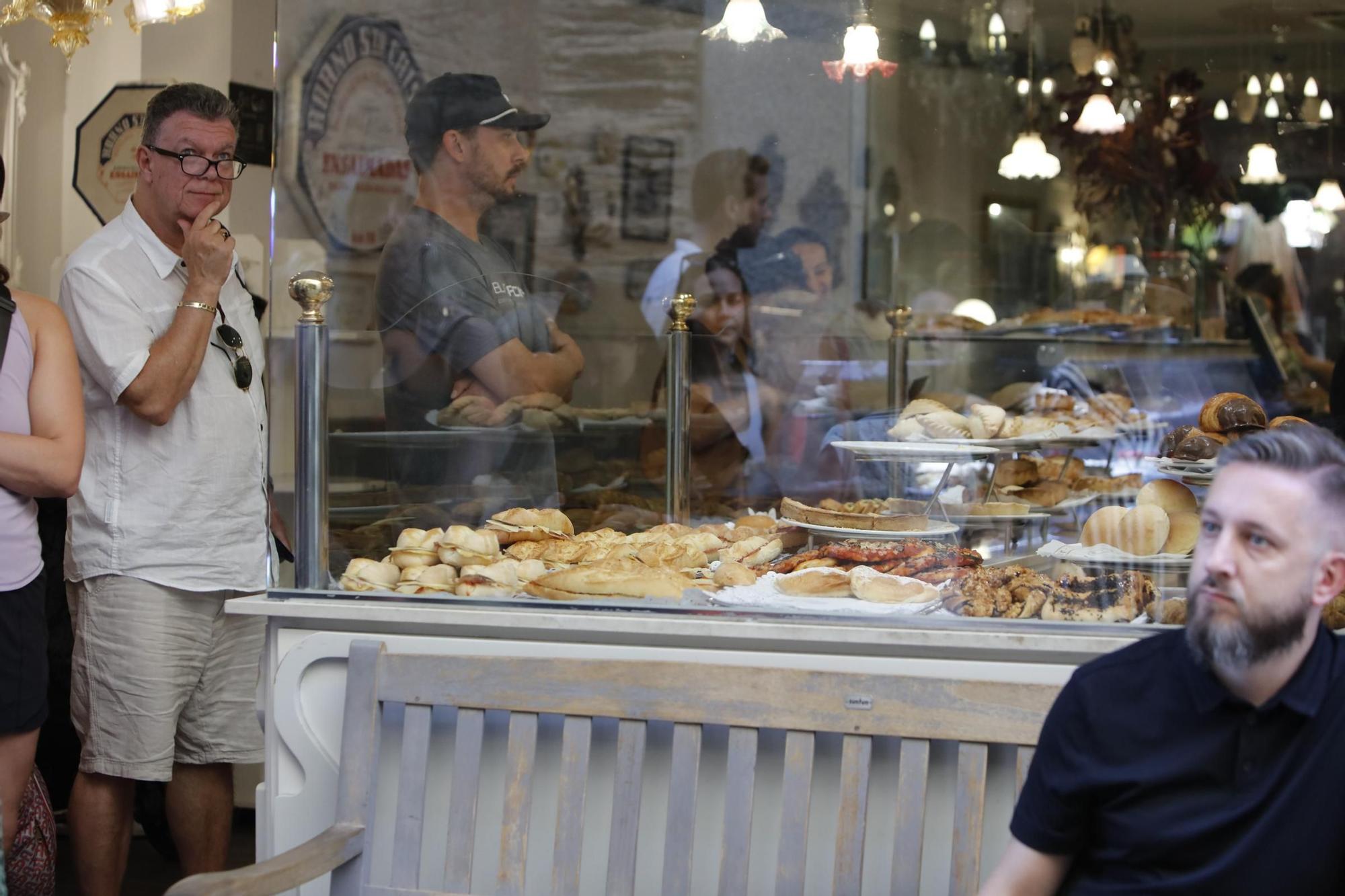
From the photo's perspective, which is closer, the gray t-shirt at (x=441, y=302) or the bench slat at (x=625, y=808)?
the bench slat at (x=625, y=808)

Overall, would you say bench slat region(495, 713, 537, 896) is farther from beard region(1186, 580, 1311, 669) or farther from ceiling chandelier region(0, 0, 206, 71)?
ceiling chandelier region(0, 0, 206, 71)

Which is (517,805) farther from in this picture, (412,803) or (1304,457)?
(1304,457)

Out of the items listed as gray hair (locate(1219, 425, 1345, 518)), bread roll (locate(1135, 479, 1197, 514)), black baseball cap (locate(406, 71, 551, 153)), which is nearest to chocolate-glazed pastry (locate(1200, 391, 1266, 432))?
bread roll (locate(1135, 479, 1197, 514))

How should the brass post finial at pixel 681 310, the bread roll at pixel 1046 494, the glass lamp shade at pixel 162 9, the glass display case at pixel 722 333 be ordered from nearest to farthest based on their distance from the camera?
the glass display case at pixel 722 333 → the bread roll at pixel 1046 494 → the brass post finial at pixel 681 310 → the glass lamp shade at pixel 162 9

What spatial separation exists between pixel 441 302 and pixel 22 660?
915mm

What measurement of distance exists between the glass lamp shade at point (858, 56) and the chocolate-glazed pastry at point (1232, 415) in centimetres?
175

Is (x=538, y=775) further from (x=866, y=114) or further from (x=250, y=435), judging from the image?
(x=866, y=114)

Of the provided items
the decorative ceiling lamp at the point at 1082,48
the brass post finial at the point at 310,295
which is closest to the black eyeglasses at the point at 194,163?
the brass post finial at the point at 310,295

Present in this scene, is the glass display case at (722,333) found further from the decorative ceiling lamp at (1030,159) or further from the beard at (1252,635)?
the beard at (1252,635)

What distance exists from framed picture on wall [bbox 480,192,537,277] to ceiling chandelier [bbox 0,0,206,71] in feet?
3.70

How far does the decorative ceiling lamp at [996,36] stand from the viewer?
17.9 feet

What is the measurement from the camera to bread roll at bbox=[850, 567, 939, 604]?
188 centimetres

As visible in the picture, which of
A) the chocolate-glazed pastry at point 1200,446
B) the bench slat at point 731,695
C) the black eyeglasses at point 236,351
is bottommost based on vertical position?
the bench slat at point 731,695

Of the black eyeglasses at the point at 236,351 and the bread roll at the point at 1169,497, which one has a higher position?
the black eyeglasses at the point at 236,351
